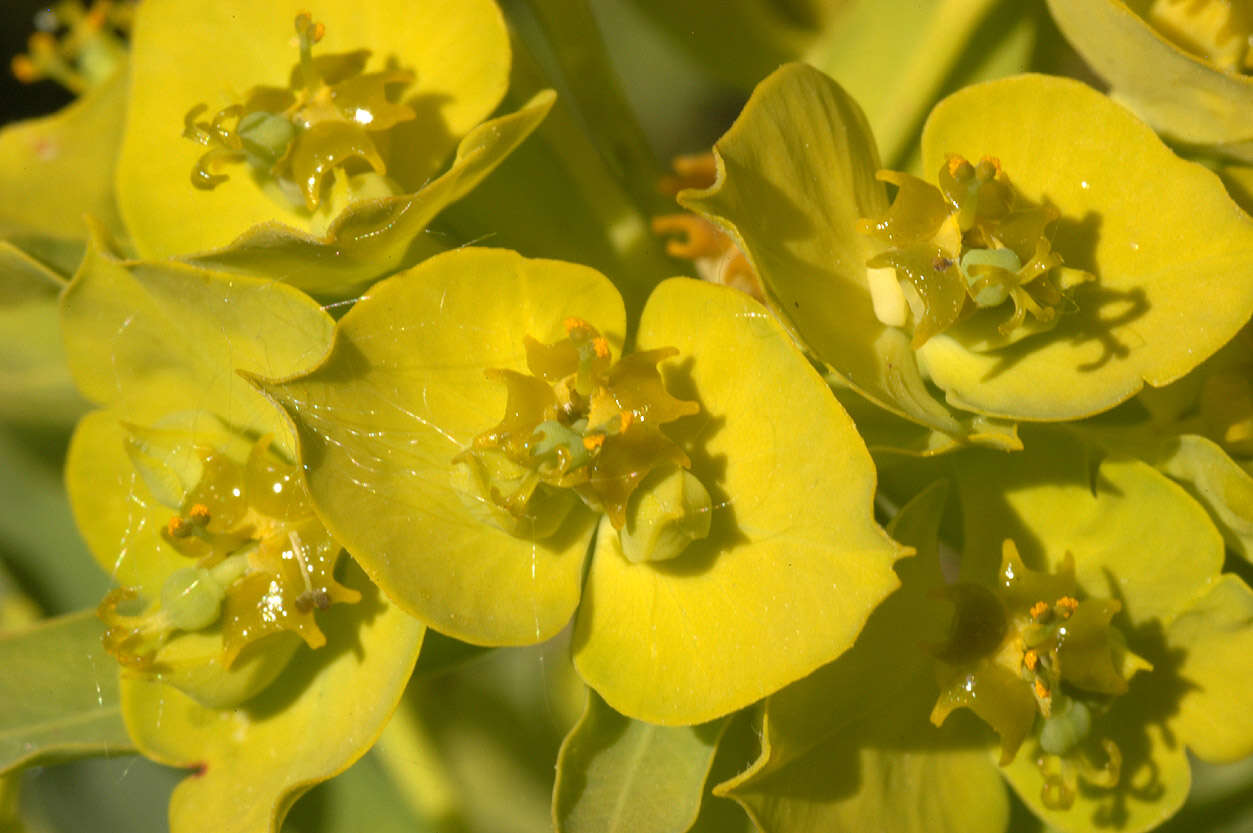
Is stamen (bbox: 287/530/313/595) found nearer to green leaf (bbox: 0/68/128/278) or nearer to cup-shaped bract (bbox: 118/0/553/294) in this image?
cup-shaped bract (bbox: 118/0/553/294)

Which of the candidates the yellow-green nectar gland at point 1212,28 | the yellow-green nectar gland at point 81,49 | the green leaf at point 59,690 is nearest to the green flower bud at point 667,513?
the green leaf at point 59,690

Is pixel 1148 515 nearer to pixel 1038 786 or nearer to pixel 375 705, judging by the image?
pixel 1038 786

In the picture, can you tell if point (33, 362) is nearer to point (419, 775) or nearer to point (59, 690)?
point (59, 690)

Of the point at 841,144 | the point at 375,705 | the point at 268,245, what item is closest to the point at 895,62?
the point at 841,144

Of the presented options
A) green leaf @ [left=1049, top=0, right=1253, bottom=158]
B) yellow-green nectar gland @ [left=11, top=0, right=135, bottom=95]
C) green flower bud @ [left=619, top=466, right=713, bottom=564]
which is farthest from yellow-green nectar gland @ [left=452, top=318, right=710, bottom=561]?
yellow-green nectar gland @ [left=11, top=0, right=135, bottom=95]

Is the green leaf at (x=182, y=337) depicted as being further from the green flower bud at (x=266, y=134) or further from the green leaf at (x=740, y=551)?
the green leaf at (x=740, y=551)
